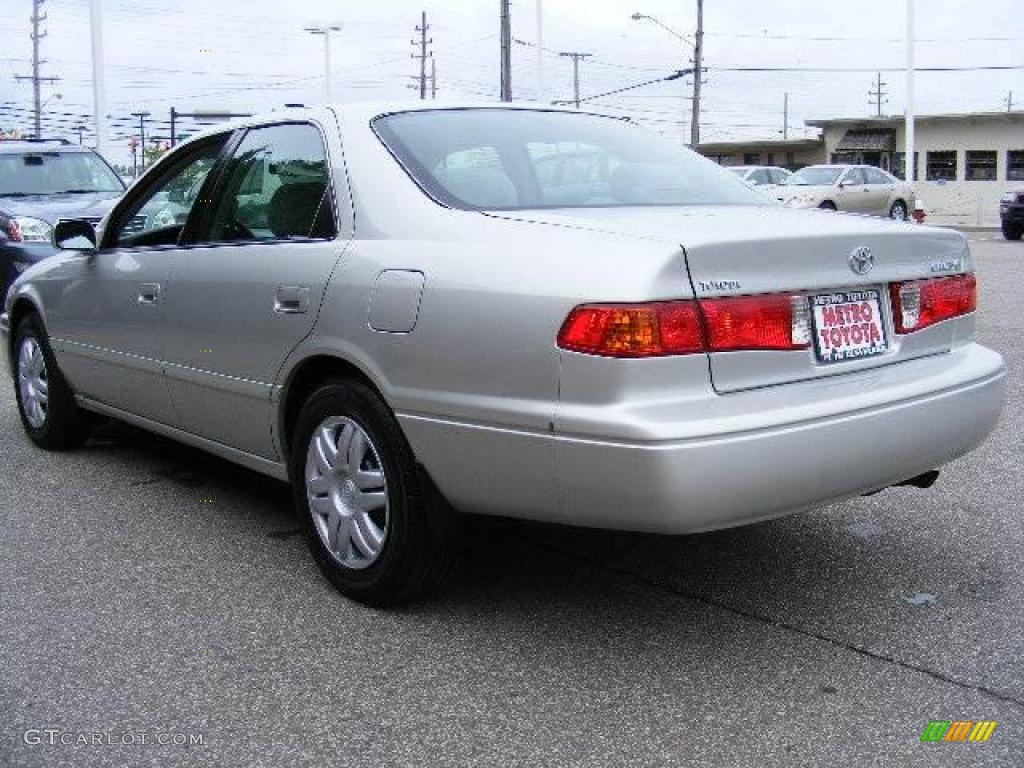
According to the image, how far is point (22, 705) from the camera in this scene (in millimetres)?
3018

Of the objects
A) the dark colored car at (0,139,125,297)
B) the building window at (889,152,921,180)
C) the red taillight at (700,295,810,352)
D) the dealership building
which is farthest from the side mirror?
the building window at (889,152,921,180)

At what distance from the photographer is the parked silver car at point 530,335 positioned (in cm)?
299

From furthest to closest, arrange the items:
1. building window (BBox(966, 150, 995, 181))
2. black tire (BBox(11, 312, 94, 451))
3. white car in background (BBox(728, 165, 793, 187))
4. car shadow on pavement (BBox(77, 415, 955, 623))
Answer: building window (BBox(966, 150, 995, 181))
white car in background (BBox(728, 165, 793, 187))
black tire (BBox(11, 312, 94, 451))
car shadow on pavement (BBox(77, 415, 955, 623))

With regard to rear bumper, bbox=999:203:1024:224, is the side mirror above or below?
below

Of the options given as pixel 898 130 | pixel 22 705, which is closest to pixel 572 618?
pixel 22 705

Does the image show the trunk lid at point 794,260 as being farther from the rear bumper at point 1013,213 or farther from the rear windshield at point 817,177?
the rear windshield at point 817,177

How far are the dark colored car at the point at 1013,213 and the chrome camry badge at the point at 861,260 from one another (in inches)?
965

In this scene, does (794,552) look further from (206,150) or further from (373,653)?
(206,150)

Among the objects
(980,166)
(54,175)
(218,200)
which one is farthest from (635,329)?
(980,166)

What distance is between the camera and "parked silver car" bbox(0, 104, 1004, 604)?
9.80ft

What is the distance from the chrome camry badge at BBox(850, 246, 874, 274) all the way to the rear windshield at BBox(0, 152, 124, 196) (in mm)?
10265

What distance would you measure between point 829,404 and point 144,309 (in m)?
2.85

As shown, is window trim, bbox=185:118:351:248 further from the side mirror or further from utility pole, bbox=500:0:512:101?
utility pole, bbox=500:0:512:101

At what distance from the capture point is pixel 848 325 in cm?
335
